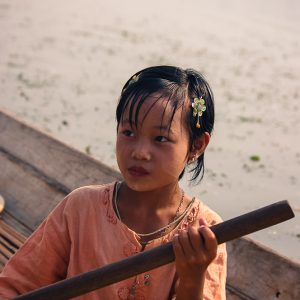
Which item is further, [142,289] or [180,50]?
[180,50]

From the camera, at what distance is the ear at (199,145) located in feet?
5.70

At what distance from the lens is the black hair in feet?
5.26

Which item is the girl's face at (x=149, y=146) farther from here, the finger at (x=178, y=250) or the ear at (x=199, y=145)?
the finger at (x=178, y=250)

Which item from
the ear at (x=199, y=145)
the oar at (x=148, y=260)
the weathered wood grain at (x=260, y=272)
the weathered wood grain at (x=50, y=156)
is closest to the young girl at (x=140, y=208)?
the ear at (x=199, y=145)

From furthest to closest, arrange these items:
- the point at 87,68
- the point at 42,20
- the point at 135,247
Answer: the point at 42,20 → the point at 87,68 → the point at 135,247

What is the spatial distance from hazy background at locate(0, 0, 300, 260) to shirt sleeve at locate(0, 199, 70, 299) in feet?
7.65

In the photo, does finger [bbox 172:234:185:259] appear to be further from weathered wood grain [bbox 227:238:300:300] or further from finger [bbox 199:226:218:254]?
weathered wood grain [bbox 227:238:300:300]

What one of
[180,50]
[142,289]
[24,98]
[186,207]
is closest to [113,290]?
[142,289]

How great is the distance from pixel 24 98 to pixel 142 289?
4.79m

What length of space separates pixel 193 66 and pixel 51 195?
5.52 m

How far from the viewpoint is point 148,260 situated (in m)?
1.30

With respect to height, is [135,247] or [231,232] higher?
[231,232]

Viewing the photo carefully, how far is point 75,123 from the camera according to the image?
5676mm

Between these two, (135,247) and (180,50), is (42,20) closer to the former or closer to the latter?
(180,50)
